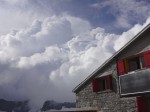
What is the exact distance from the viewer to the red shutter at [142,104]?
20156 millimetres

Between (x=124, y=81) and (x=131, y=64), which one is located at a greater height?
(x=131, y=64)

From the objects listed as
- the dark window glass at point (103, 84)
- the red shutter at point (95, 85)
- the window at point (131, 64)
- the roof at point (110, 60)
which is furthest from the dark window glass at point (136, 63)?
the red shutter at point (95, 85)

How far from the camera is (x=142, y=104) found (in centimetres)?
2023

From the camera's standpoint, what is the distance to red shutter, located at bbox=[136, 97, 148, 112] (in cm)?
2016

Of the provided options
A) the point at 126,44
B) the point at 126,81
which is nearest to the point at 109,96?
the point at 126,81

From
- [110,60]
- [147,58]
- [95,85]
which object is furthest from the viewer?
[95,85]

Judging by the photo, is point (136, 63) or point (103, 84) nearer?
point (136, 63)

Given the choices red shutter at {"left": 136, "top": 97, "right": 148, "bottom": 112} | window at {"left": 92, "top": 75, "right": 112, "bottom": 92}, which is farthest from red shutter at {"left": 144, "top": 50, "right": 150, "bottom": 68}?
window at {"left": 92, "top": 75, "right": 112, "bottom": 92}

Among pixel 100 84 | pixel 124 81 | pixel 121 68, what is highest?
pixel 121 68

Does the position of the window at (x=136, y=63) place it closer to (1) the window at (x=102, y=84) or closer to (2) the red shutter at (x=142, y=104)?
(2) the red shutter at (x=142, y=104)

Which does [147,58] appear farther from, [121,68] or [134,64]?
[121,68]

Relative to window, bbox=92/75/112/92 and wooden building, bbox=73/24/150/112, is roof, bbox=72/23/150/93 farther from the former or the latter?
window, bbox=92/75/112/92

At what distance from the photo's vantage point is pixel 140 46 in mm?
21047

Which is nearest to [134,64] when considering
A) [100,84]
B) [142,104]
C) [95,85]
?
[142,104]
